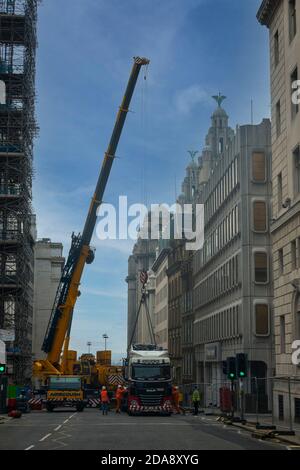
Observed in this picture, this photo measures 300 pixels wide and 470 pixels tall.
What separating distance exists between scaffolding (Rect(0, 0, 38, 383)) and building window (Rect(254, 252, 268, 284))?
85.8 feet

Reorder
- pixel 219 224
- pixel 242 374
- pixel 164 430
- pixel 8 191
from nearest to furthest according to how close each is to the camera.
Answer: pixel 164 430 → pixel 242 374 → pixel 219 224 → pixel 8 191

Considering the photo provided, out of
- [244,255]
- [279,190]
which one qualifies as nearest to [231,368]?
[279,190]

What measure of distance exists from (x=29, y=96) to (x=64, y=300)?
29.5 m

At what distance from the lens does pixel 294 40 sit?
1571 inches

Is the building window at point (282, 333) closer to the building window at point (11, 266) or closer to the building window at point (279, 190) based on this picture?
the building window at point (279, 190)

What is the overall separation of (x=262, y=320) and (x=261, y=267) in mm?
3704

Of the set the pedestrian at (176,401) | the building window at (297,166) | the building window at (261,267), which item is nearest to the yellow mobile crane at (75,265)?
the pedestrian at (176,401)

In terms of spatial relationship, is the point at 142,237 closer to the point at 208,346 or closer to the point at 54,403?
the point at 208,346

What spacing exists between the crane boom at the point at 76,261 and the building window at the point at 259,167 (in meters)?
9.79

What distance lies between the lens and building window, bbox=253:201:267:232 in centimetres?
5606

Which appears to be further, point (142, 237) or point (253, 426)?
point (142, 237)

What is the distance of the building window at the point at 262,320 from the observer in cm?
5497

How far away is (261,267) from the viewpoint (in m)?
55.7
